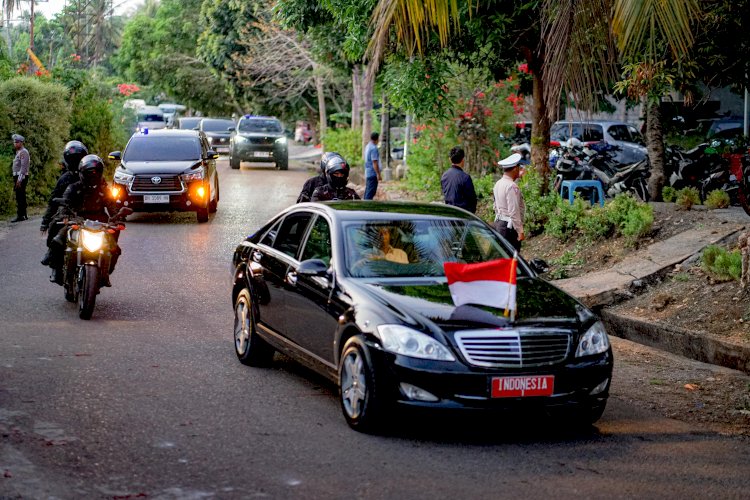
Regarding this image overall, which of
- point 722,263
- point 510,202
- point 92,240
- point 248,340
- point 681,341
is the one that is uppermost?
point 510,202

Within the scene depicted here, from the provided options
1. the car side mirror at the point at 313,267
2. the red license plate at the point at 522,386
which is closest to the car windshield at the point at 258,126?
the car side mirror at the point at 313,267

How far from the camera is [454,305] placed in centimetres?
748

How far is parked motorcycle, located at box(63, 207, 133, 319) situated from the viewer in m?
11.8

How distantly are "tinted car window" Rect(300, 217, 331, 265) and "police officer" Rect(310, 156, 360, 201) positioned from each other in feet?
13.4

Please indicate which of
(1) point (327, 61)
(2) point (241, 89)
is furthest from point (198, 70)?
(1) point (327, 61)

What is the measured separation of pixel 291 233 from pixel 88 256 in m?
3.55

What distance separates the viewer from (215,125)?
5494cm

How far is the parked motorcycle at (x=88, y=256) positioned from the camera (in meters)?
11.8

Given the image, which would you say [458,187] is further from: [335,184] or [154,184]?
[154,184]

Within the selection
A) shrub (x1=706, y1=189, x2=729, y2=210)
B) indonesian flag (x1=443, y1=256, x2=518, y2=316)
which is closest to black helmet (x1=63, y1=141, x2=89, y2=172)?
indonesian flag (x1=443, y1=256, x2=518, y2=316)

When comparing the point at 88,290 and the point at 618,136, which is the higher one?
the point at 618,136

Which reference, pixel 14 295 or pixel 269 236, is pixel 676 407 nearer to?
pixel 269 236

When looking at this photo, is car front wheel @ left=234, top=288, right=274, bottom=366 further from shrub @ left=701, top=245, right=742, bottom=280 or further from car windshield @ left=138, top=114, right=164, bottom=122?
car windshield @ left=138, top=114, right=164, bottom=122

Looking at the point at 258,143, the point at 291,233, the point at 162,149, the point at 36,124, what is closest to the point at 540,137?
the point at 291,233
